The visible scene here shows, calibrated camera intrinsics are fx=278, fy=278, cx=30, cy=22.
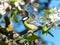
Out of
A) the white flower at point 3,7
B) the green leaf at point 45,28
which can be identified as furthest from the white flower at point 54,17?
the white flower at point 3,7

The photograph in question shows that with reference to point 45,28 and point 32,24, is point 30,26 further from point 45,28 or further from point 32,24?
point 45,28

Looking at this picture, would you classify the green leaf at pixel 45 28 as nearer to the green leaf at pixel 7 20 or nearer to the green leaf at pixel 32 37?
the green leaf at pixel 32 37

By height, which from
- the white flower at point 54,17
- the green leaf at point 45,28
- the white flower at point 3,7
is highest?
the white flower at point 3,7

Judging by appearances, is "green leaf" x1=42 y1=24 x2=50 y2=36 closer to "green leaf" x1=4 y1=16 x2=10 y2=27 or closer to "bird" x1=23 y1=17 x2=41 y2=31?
"bird" x1=23 y1=17 x2=41 y2=31

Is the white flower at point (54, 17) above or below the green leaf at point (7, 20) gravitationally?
above

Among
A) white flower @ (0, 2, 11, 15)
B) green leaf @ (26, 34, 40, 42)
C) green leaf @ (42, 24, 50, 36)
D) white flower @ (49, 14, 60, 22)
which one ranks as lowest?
green leaf @ (26, 34, 40, 42)

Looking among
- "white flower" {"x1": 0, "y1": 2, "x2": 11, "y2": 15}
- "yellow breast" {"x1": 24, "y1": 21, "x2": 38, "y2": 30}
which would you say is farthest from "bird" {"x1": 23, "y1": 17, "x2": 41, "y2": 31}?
"white flower" {"x1": 0, "y1": 2, "x2": 11, "y2": 15}

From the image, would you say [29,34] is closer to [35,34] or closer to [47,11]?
[35,34]

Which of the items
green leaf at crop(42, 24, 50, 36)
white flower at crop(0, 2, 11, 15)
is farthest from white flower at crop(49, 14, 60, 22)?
white flower at crop(0, 2, 11, 15)

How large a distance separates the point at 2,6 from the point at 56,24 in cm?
27

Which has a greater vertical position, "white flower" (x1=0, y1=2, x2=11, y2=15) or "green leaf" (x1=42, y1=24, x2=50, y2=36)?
"white flower" (x1=0, y1=2, x2=11, y2=15)

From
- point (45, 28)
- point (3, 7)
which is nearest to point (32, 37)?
point (45, 28)

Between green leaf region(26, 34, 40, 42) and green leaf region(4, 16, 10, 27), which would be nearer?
green leaf region(26, 34, 40, 42)

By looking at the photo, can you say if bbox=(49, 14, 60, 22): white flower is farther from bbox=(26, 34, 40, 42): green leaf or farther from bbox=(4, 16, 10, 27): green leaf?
bbox=(4, 16, 10, 27): green leaf
